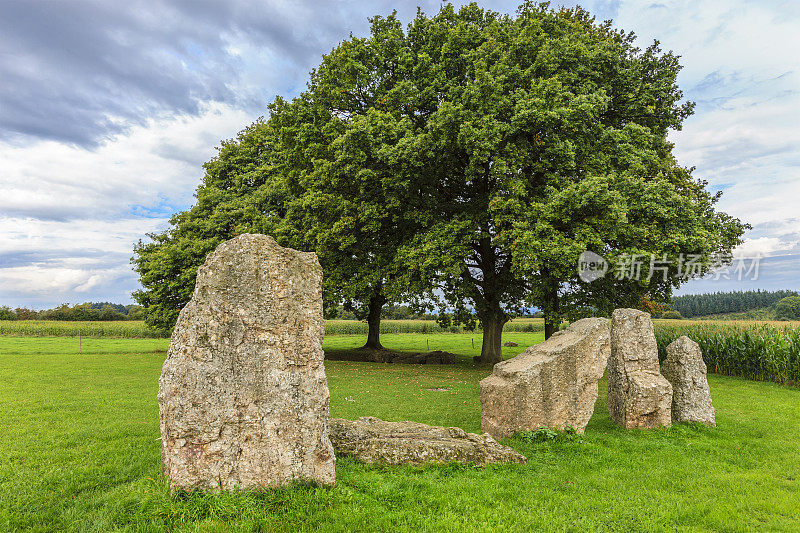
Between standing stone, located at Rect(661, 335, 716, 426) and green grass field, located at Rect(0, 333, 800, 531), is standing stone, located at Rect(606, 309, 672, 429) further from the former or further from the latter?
standing stone, located at Rect(661, 335, 716, 426)

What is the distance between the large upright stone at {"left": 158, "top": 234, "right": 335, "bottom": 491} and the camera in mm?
6352

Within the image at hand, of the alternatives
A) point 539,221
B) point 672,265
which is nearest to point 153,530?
point 539,221

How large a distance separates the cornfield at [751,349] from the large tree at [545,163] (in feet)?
16.7

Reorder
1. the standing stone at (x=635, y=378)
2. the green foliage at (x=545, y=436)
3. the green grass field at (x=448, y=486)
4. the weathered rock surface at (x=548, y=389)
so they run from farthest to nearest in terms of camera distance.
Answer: the standing stone at (x=635, y=378) → the weathered rock surface at (x=548, y=389) → the green foliage at (x=545, y=436) → the green grass field at (x=448, y=486)

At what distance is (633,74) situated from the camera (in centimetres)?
2273

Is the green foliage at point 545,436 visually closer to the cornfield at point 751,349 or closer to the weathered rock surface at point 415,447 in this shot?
the weathered rock surface at point 415,447

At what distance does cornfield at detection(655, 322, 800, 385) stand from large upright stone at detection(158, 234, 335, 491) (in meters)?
25.6

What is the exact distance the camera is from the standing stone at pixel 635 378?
1100 cm

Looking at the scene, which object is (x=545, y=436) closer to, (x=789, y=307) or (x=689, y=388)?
(x=689, y=388)

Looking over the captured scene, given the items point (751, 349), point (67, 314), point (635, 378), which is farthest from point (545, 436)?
point (67, 314)

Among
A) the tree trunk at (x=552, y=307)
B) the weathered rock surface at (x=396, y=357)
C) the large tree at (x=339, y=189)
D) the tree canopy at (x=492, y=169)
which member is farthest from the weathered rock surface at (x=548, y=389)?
the weathered rock surface at (x=396, y=357)

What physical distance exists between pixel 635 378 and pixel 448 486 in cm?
708

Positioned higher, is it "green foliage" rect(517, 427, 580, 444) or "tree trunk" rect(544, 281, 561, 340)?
"tree trunk" rect(544, 281, 561, 340)

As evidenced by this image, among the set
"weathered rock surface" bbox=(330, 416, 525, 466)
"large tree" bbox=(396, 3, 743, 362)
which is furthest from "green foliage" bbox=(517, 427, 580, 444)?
"large tree" bbox=(396, 3, 743, 362)
